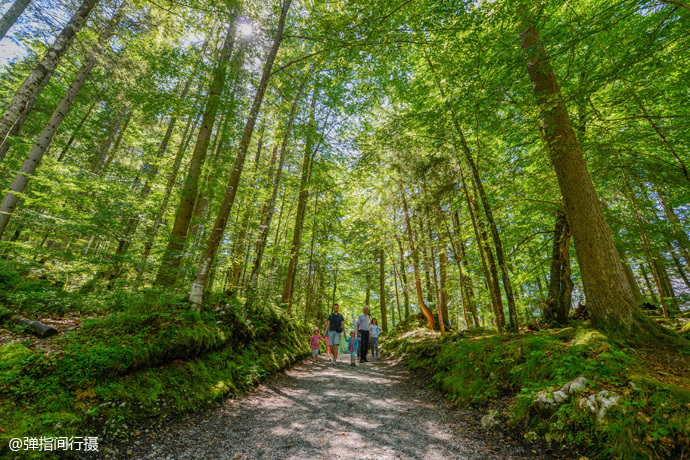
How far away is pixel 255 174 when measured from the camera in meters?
11.3

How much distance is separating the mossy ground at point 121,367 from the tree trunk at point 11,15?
7.39 m

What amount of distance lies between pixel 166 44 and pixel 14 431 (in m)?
11.7

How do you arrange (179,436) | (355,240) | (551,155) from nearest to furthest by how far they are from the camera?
1. (179,436)
2. (551,155)
3. (355,240)

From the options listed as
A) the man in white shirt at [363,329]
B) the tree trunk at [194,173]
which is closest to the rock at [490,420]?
the man in white shirt at [363,329]

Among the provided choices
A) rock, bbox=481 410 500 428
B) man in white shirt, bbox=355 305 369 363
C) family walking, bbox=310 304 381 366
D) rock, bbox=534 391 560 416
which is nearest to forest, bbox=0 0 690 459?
rock, bbox=534 391 560 416

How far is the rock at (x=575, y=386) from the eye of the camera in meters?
3.36

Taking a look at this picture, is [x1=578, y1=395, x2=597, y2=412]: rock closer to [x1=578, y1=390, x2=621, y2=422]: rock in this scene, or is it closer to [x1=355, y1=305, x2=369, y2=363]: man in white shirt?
[x1=578, y1=390, x2=621, y2=422]: rock

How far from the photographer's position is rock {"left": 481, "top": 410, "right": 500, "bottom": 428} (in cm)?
399

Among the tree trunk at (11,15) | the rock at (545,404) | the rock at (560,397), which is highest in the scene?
the tree trunk at (11,15)

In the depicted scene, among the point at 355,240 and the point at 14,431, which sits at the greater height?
the point at 355,240

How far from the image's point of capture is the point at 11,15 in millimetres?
7172

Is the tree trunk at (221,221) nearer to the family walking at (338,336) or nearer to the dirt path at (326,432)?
the dirt path at (326,432)

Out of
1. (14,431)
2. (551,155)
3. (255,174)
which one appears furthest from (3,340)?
(551,155)

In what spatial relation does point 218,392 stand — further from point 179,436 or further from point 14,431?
point 14,431
